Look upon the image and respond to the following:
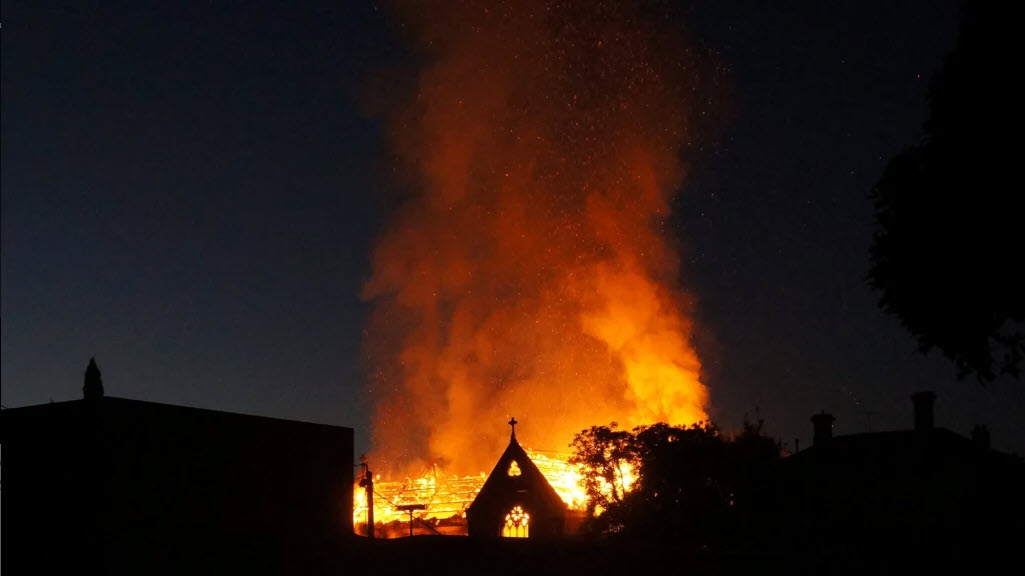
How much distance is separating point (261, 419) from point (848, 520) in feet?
98.8

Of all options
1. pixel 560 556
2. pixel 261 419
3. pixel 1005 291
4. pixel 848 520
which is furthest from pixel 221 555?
pixel 848 520

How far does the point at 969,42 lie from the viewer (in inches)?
629

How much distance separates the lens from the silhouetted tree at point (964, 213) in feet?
51.0

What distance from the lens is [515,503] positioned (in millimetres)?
67750

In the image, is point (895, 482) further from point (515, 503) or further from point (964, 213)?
point (964, 213)

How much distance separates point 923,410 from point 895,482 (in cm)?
524

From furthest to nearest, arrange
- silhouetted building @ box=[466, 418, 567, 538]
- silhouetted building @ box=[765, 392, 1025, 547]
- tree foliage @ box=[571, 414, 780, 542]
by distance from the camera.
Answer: silhouetted building @ box=[466, 418, 567, 538] → tree foliage @ box=[571, 414, 780, 542] → silhouetted building @ box=[765, 392, 1025, 547]

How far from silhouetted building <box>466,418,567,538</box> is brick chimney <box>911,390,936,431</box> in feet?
72.5

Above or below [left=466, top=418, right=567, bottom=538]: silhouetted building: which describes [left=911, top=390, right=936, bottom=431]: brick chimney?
above

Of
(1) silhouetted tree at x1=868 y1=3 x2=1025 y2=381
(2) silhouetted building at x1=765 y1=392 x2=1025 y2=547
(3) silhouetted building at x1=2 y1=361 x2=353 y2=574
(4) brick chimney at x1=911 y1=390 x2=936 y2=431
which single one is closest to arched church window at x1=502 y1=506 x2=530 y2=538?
(2) silhouetted building at x1=765 y1=392 x2=1025 y2=547

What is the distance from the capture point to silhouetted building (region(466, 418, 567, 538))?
65.8 m

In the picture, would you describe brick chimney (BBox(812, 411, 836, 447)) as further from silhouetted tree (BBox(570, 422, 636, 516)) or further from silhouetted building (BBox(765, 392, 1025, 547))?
silhouetted tree (BBox(570, 422, 636, 516))

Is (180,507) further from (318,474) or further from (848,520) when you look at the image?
(848,520)

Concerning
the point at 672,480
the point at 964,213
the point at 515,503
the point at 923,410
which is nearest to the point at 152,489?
the point at 964,213
